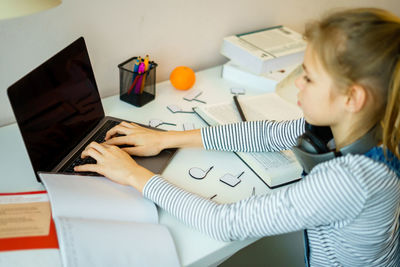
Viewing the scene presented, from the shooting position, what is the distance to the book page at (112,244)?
2.18 feet

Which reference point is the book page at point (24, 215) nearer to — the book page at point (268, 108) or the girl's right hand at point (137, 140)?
the girl's right hand at point (137, 140)

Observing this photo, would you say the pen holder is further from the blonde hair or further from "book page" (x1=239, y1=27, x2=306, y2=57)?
the blonde hair

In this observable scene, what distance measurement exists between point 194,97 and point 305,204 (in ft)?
2.20

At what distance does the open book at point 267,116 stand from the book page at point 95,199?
299 millimetres

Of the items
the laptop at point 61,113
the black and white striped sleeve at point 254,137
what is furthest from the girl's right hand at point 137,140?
the black and white striped sleeve at point 254,137

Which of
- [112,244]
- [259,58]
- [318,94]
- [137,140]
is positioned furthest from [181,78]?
[112,244]

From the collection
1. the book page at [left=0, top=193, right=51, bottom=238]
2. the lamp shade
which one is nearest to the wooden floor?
the book page at [left=0, top=193, right=51, bottom=238]

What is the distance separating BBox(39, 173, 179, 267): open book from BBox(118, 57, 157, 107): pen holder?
0.41 m

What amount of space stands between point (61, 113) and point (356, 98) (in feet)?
2.14

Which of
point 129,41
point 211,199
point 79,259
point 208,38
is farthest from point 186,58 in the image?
point 79,259

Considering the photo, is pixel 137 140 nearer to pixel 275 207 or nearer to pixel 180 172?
pixel 180 172

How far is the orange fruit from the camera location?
1298 millimetres

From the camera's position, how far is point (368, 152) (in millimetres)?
782

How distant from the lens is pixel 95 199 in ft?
2.58
